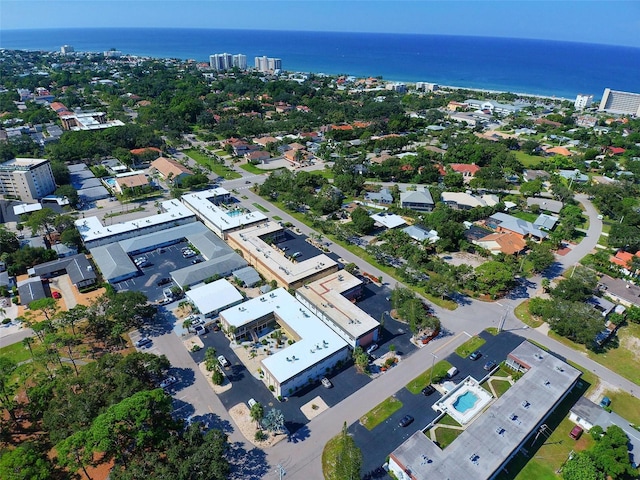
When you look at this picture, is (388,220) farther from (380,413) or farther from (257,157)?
(257,157)

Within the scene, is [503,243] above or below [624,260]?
above

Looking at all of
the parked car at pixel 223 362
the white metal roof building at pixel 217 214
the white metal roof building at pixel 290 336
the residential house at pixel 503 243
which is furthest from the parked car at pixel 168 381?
the residential house at pixel 503 243

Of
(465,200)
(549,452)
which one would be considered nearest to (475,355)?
(549,452)

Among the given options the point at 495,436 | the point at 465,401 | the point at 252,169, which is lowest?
the point at 465,401

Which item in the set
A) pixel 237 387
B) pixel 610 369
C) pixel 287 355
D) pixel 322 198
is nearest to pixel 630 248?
pixel 610 369

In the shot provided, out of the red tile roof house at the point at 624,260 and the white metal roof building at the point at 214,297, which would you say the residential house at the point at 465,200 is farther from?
the white metal roof building at the point at 214,297

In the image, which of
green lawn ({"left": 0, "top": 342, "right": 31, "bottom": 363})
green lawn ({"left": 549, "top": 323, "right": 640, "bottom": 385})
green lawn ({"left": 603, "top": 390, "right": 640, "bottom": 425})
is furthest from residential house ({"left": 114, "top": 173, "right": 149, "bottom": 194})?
green lawn ({"left": 603, "top": 390, "right": 640, "bottom": 425})

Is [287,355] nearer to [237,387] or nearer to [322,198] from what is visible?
[237,387]

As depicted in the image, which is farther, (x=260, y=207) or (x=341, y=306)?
(x=260, y=207)
